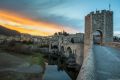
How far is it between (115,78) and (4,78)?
17107 mm

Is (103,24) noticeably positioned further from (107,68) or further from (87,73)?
(87,73)

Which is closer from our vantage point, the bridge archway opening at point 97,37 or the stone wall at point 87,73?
the stone wall at point 87,73

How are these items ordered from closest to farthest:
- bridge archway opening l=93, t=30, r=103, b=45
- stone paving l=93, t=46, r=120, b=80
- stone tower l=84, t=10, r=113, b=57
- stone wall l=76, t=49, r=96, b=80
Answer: stone wall l=76, t=49, r=96, b=80
stone paving l=93, t=46, r=120, b=80
stone tower l=84, t=10, r=113, b=57
bridge archway opening l=93, t=30, r=103, b=45

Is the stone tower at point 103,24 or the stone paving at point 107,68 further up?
the stone tower at point 103,24

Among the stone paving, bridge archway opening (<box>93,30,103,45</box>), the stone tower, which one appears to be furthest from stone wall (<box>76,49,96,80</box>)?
bridge archway opening (<box>93,30,103,45</box>)

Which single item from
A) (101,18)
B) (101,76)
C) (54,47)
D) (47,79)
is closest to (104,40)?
(101,18)

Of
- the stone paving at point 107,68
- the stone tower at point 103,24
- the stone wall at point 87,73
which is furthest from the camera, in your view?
the stone tower at point 103,24

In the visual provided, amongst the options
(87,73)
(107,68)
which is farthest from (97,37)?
(87,73)

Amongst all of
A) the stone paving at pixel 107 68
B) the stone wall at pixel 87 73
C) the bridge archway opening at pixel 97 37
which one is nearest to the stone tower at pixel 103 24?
the bridge archway opening at pixel 97 37

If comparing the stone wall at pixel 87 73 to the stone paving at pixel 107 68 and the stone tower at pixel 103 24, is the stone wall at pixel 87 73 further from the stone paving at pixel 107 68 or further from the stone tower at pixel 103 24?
the stone tower at pixel 103 24

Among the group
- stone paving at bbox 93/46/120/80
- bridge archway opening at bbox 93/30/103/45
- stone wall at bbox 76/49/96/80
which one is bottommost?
stone paving at bbox 93/46/120/80

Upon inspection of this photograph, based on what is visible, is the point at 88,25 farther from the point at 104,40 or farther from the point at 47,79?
the point at 47,79

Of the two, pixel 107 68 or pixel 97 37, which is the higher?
pixel 97 37

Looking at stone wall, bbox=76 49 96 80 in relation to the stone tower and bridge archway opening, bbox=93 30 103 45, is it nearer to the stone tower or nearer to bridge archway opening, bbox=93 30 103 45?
the stone tower
